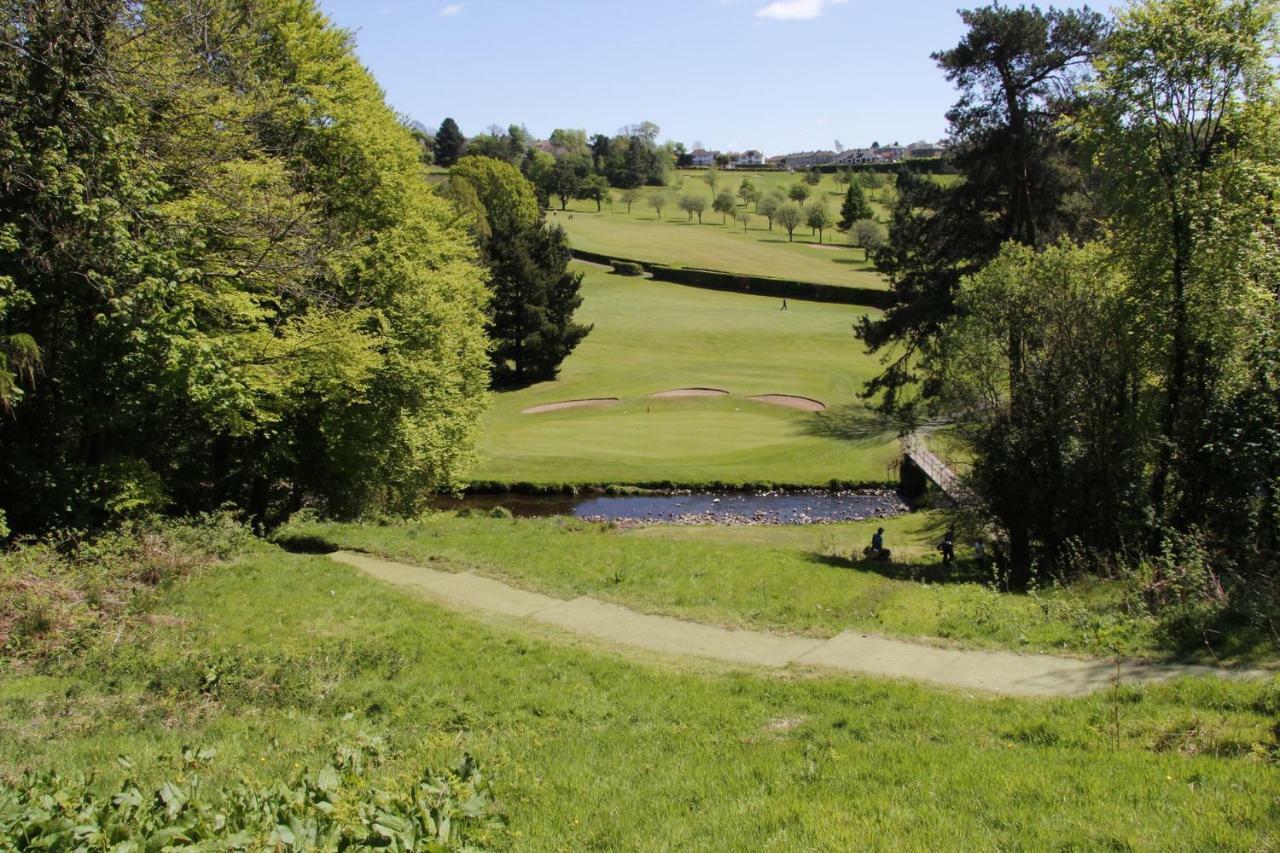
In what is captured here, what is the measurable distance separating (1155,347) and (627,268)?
83.4 m

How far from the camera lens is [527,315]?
5812cm

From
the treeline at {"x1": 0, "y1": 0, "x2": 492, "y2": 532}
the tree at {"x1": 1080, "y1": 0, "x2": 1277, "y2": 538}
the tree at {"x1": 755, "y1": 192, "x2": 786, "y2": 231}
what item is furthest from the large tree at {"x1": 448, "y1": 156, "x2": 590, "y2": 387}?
the tree at {"x1": 755, "y1": 192, "x2": 786, "y2": 231}

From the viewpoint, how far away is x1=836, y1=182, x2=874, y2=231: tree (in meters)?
129

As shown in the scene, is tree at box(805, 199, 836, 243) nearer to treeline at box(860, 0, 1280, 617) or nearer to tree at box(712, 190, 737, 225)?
tree at box(712, 190, 737, 225)

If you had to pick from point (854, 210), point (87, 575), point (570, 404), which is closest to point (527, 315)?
point (570, 404)

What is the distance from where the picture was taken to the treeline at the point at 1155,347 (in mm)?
15930

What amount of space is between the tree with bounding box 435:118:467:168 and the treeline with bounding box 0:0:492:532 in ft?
504

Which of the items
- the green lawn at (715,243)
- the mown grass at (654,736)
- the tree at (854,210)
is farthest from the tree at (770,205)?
the mown grass at (654,736)

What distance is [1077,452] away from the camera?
18.5 meters

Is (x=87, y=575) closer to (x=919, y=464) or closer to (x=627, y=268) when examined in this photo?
(x=919, y=464)

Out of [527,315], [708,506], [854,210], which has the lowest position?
[708,506]

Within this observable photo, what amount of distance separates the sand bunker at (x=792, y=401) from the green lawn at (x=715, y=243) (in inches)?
1588

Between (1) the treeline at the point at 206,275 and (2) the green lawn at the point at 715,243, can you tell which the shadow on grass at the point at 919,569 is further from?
(2) the green lawn at the point at 715,243

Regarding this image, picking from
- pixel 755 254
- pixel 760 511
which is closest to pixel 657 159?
pixel 755 254
